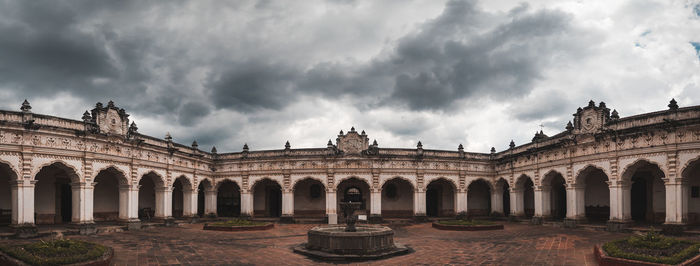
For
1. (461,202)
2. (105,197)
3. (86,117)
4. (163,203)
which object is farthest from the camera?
(461,202)

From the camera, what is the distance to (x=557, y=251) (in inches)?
547

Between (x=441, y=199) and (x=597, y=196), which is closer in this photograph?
(x=597, y=196)

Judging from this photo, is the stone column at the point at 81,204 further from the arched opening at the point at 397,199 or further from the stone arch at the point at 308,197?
the arched opening at the point at 397,199

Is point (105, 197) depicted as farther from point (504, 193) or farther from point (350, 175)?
point (504, 193)

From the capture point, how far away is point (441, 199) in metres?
32.1

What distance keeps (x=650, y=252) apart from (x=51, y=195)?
1011 inches

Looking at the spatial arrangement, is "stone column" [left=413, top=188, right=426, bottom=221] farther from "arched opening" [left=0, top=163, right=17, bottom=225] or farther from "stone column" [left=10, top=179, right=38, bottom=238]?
"arched opening" [left=0, top=163, right=17, bottom=225]

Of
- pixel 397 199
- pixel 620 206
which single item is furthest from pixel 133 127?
pixel 620 206

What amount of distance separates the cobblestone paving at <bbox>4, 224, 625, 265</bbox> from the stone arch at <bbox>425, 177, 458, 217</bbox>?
11.6 m

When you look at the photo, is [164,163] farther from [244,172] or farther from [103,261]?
[103,261]

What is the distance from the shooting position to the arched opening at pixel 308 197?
31.0 meters

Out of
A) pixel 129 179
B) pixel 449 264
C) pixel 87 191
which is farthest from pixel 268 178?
pixel 449 264

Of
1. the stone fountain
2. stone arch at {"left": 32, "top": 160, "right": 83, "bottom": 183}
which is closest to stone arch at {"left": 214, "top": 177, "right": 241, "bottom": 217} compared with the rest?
stone arch at {"left": 32, "top": 160, "right": 83, "bottom": 183}

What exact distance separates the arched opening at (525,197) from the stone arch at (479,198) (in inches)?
113
